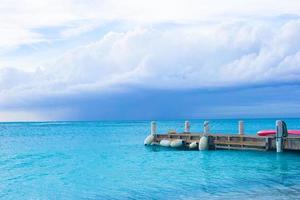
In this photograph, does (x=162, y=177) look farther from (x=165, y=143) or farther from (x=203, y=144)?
(x=165, y=143)

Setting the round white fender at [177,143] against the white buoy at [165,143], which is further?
the white buoy at [165,143]

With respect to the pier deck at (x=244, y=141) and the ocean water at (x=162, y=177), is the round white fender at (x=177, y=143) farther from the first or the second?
the ocean water at (x=162, y=177)

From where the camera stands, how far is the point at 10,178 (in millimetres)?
26547

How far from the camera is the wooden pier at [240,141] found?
32.5 m

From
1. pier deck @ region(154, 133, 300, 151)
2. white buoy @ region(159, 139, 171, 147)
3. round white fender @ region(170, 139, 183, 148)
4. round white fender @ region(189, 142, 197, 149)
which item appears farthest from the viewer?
white buoy @ region(159, 139, 171, 147)

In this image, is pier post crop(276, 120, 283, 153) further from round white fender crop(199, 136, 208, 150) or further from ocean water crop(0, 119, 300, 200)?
round white fender crop(199, 136, 208, 150)

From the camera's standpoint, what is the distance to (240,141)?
119 ft

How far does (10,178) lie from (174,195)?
40.2 feet

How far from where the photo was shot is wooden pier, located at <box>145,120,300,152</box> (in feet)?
107

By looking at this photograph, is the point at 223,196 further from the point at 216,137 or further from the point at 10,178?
the point at 216,137

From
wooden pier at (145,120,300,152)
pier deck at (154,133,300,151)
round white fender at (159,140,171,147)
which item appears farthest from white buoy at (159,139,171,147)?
pier deck at (154,133,300,151)

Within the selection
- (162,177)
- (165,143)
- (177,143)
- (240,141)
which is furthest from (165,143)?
(162,177)

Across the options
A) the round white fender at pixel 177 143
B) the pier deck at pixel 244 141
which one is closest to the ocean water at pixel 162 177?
the pier deck at pixel 244 141

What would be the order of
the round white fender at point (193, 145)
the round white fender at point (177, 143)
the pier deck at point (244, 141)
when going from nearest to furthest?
the pier deck at point (244, 141) < the round white fender at point (193, 145) < the round white fender at point (177, 143)
